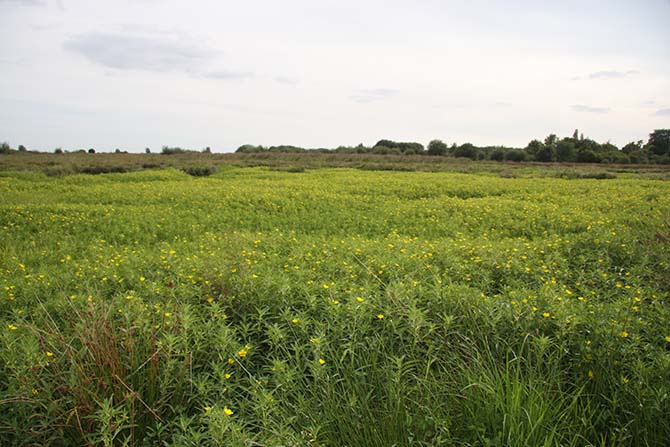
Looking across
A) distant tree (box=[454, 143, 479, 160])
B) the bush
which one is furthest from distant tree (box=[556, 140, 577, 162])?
the bush

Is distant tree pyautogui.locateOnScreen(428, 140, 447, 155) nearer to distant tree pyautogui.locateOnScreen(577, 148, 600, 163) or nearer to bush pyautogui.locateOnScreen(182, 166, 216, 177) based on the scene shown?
distant tree pyautogui.locateOnScreen(577, 148, 600, 163)

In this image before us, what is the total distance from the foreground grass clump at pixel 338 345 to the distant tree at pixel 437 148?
Answer: 55.0m

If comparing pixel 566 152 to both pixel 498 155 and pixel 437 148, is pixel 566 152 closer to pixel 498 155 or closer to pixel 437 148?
pixel 498 155

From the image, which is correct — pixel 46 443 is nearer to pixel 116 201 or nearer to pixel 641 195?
pixel 116 201

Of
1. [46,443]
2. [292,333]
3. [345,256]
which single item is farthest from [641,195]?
[46,443]

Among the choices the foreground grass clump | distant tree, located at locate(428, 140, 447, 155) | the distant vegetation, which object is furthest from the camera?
distant tree, located at locate(428, 140, 447, 155)

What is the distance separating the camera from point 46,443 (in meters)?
2.65

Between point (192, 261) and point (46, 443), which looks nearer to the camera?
point (46, 443)

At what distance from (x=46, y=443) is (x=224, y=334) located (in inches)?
51.9

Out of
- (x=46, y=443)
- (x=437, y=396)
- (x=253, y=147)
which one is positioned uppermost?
(x=253, y=147)

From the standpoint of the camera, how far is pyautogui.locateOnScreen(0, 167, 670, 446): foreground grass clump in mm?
2699

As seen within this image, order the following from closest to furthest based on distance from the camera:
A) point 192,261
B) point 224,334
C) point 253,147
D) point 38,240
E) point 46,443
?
1. point 46,443
2. point 224,334
3. point 192,261
4. point 38,240
5. point 253,147

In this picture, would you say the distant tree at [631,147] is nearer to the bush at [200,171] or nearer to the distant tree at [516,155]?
the distant tree at [516,155]

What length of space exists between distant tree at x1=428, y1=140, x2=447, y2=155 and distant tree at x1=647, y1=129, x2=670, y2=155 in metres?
24.8
